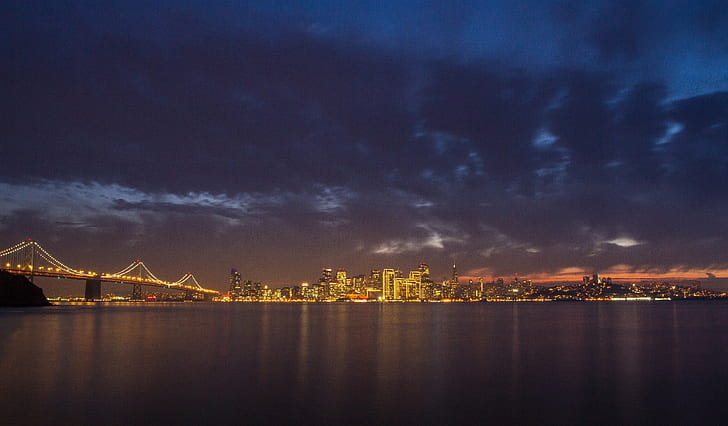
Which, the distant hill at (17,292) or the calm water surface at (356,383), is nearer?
the calm water surface at (356,383)

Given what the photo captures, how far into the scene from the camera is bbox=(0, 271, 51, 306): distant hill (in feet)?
268

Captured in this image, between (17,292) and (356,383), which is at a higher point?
(356,383)

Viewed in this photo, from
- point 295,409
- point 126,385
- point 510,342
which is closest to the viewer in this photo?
point 295,409

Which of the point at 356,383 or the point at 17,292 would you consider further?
the point at 17,292

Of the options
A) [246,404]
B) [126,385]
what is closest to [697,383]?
[246,404]

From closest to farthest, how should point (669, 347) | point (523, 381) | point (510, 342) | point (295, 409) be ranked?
1. point (295, 409)
2. point (523, 381)
3. point (669, 347)
4. point (510, 342)

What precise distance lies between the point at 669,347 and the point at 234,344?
26330 millimetres

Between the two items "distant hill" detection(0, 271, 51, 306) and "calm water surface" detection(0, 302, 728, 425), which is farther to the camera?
"distant hill" detection(0, 271, 51, 306)

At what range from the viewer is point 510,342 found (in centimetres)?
3247

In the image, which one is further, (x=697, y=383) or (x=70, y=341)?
(x=70, y=341)

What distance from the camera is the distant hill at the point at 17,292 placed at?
3219 inches

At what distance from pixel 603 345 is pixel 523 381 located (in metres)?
15.6

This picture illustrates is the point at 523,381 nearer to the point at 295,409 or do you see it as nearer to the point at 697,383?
the point at 697,383

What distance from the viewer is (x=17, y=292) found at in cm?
8400
